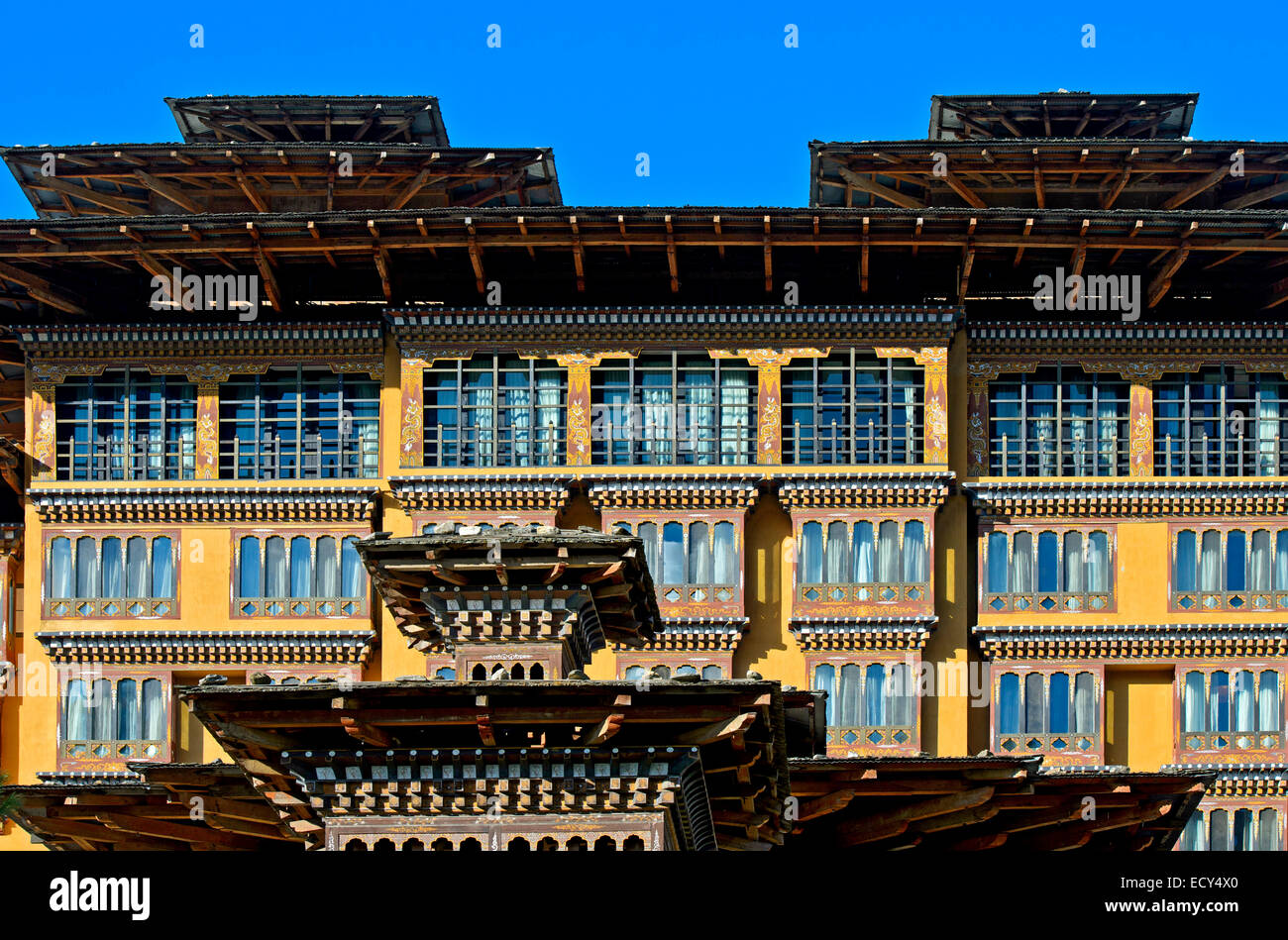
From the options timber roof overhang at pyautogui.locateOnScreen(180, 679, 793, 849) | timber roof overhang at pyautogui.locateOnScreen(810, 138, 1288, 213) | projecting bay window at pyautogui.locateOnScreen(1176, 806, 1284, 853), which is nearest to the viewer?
timber roof overhang at pyautogui.locateOnScreen(180, 679, 793, 849)

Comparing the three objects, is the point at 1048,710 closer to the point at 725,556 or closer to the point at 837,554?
the point at 837,554

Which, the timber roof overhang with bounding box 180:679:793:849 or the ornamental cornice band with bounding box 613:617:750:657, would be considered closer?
the timber roof overhang with bounding box 180:679:793:849

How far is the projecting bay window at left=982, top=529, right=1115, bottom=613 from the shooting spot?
63.8 meters

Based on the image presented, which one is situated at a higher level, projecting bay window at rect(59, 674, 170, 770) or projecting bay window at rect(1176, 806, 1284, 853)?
projecting bay window at rect(59, 674, 170, 770)

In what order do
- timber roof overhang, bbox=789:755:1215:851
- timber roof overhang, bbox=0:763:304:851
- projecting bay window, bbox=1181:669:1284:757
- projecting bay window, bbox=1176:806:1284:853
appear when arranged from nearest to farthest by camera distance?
1. timber roof overhang, bbox=0:763:304:851
2. timber roof overhang, bbox=789:755:1215:851
3. projecting bay window, bbox=1176:806:1284:853
4. projecting bay window, bbox=1181:669:1284:757

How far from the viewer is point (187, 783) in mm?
48875

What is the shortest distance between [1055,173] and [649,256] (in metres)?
12.2

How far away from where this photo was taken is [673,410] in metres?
64.4

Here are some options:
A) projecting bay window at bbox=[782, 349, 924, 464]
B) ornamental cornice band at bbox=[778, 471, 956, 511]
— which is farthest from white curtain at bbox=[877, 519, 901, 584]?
projecting bay window at bbox=[782, 349, 924, 464]

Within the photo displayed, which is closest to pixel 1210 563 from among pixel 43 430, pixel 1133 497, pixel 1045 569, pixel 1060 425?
pixel 1133 497

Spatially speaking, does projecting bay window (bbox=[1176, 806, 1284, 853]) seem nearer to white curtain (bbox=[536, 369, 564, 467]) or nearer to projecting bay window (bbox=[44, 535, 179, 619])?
white curtain (bbox=[536, 369, 564, 467])

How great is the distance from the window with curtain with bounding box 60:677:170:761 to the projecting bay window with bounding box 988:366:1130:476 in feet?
75.2
